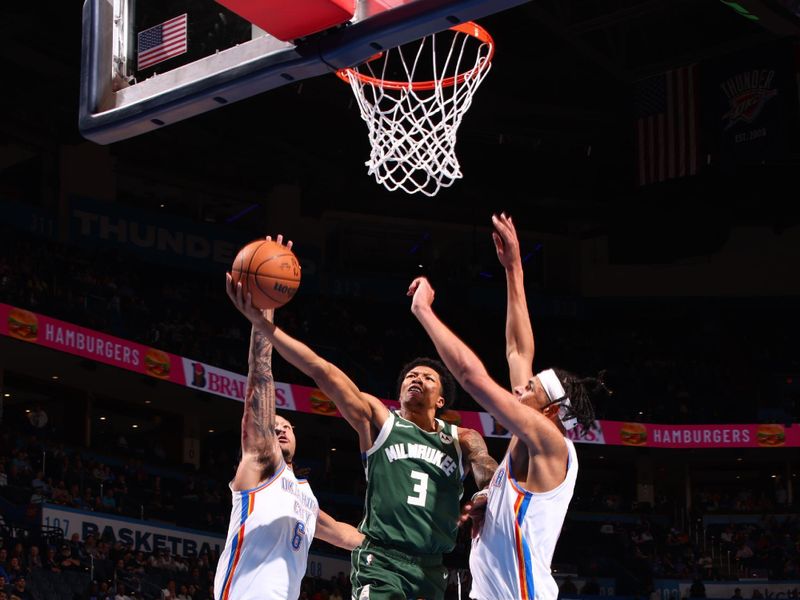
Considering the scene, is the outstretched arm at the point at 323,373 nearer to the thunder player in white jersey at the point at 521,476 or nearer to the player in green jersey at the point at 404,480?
the player in green jersey at the point at 404,480

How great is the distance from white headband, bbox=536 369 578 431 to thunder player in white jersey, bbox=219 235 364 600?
3.97 ft

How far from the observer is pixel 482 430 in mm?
21828

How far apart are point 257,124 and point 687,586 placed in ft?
37.9

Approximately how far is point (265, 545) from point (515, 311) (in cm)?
155

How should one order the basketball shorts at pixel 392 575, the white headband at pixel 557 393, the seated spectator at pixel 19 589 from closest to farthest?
1. the white headband at pixel 557 393
2. the basketball shorts at pixel 392 575
3. the seated spectator at pixel 19 589

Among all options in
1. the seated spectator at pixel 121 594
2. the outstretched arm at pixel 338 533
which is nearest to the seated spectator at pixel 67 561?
the seated spectator at pixel 121 594

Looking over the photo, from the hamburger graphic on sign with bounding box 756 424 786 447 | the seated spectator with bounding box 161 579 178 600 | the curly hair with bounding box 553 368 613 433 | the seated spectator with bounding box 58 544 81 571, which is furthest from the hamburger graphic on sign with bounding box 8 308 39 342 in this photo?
the hamburger graphic on sign with bounding box 756 424 786 447

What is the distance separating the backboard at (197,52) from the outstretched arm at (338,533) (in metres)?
2.01

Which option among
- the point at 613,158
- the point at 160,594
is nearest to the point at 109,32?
the point at 160,594

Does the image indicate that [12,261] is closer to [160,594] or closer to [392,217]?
[160,594]

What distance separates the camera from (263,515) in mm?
5340

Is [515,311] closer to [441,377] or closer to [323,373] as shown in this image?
[441,377]

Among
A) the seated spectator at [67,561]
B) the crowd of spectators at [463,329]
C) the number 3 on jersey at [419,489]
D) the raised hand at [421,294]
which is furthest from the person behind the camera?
the crowd of spectators at [463,329]

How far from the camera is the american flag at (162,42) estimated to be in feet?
17.0
